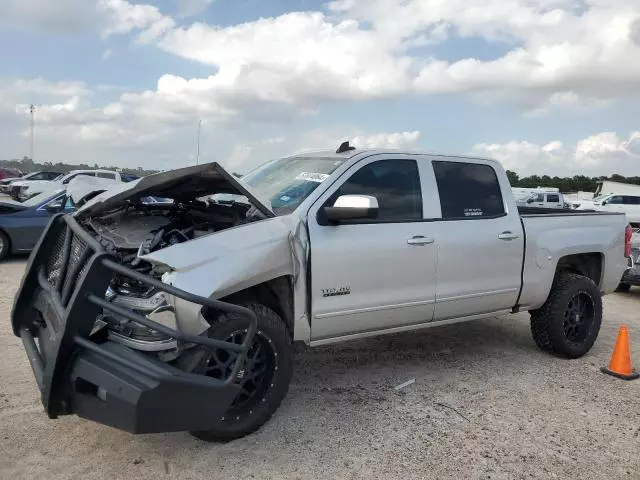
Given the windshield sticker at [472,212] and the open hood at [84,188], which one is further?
the windshield sticker at [472,212]

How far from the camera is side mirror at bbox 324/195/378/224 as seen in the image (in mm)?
3871

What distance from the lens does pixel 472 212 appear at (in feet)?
16.6

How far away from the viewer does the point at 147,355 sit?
3.14m

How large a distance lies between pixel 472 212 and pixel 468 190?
0.67ft

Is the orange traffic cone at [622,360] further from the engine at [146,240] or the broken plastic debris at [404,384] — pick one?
the engine at [146,240]

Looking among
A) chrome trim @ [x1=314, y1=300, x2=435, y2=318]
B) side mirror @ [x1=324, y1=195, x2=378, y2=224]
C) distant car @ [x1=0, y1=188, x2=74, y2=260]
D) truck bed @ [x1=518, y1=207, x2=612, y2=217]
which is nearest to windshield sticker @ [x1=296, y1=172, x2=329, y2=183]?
side mirror @ [x1=324, y1=195, x2=378, y2=224]

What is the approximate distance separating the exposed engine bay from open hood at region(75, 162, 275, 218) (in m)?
0.18

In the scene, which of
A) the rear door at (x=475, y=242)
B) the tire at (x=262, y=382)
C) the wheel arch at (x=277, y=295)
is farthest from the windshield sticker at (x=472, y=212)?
the tire at (x=262, y=382)

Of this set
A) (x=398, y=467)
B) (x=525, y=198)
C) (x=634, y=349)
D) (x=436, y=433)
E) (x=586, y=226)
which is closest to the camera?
(x=398, y=467)

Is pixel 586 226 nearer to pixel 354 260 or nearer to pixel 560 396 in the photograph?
pixel 560 396

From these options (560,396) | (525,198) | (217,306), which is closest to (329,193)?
(217,306)

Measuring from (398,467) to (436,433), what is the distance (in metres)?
0.58

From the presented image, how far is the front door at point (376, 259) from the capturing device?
4035 millimetres

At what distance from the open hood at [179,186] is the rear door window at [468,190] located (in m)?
1.72
